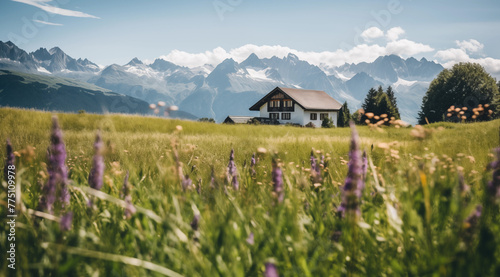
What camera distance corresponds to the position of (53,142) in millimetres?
1417

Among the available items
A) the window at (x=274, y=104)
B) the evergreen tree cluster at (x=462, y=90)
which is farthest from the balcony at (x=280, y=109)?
the evergreen tree cluster at (x=462, y=90)

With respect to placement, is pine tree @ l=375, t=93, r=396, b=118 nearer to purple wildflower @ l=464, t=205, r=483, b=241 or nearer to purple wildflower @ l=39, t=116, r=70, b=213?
purple wildflower @ l=464, t=205, r=483, b=241

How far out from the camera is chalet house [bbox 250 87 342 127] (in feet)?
203

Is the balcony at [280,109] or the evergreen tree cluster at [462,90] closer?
the evergreen tree cluster at [462,90]

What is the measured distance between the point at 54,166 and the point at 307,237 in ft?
4.77

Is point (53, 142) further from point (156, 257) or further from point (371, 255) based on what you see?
point (371, 255)

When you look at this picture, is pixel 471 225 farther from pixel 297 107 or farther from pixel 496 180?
pixel 297 107

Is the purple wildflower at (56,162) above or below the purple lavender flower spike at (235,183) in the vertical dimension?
above

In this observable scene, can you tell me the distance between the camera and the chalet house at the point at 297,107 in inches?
2437

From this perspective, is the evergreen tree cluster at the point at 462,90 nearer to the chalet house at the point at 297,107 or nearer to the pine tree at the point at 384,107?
the pine tree at the point at 384,107

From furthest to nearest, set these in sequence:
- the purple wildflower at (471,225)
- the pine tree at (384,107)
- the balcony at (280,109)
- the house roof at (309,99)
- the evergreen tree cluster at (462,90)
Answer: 1. the balcony at (280,109)
2. the house roof at (309,99)
3. the pine tree at (384,107)
4. the evergreen tree cluster at (462,90)
5. the purple wildflower at (471,225)

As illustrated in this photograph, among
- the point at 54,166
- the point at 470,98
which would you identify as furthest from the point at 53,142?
the point at 470,98

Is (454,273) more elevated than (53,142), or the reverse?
(53,142)

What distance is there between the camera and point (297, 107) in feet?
206
